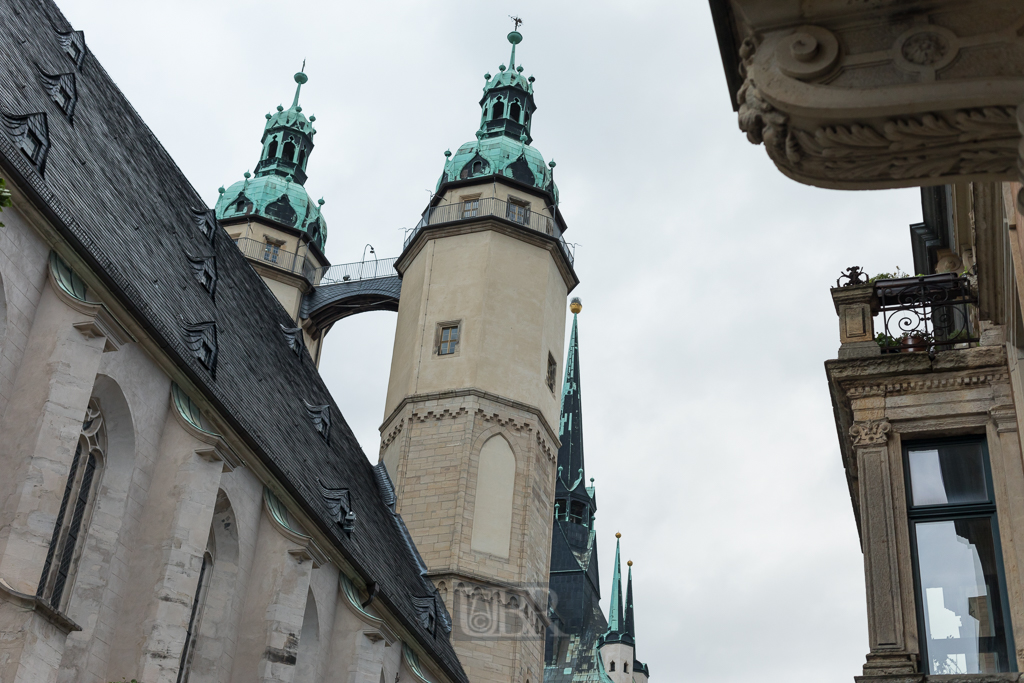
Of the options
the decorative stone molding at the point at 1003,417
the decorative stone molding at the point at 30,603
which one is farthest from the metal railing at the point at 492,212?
the decorative stone molding at the point at 1003,417

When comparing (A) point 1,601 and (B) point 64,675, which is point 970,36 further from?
(B) point 64,675

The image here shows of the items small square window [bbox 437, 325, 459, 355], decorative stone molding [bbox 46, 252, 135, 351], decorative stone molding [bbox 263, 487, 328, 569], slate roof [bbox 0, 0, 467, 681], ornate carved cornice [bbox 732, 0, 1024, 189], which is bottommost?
ornate carved cornice [bbox 732, 0, 1024, 189]

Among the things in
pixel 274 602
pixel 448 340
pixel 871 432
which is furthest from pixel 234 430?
pixel 448 340

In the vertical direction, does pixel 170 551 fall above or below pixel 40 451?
below

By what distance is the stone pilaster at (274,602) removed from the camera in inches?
720

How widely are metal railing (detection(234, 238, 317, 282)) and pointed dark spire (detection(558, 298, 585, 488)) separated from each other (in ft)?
107

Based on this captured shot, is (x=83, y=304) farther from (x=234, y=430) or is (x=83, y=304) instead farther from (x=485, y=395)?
(x=485, y=395)

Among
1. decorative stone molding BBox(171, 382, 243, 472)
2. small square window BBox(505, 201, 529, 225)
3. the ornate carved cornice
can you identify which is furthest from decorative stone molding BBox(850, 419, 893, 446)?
small square window BBox(505, 201, 529, 225)

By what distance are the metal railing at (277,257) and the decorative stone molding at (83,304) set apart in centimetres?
2639

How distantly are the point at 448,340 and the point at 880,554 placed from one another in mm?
24390

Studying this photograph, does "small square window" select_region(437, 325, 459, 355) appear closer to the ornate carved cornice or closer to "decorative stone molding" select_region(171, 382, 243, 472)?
"decorative stone molding" select_region(171, 382, 243, 472)

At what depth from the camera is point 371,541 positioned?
25125 mm

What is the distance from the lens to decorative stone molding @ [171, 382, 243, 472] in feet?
54.6

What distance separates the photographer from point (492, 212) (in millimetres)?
35406
